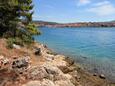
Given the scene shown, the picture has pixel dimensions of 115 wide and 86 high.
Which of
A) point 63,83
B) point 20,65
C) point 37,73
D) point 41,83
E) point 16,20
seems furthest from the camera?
point 16,20

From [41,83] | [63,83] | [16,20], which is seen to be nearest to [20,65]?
[41,83]

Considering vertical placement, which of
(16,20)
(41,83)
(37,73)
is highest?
(16,20)

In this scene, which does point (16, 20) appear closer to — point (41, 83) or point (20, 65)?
point (20, 65)

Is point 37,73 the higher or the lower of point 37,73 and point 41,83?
the higher

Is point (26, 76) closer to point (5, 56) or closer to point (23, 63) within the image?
point (23, 63)

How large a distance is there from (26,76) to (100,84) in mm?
8402

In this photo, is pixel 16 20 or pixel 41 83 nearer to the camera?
pixel 41 83

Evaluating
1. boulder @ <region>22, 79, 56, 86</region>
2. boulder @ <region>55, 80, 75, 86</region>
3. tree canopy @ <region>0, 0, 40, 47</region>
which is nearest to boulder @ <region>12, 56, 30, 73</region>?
boulder @ <region>22, 79, 56, 86</region>

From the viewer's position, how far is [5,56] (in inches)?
978

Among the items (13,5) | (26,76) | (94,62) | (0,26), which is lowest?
(94,62)

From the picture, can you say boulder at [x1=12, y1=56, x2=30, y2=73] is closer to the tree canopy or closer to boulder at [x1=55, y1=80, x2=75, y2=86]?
boulder at [x1=55, y1=80, x2=75, y2=86]

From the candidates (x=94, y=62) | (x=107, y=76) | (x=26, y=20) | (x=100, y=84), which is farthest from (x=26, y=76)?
(x=94, y=62)

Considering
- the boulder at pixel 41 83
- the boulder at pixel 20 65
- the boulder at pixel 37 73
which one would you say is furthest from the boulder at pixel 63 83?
the boulder at pixel 20 65

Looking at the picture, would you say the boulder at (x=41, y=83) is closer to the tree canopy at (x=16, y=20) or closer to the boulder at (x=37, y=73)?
the boulder at (x=37, y=73)
